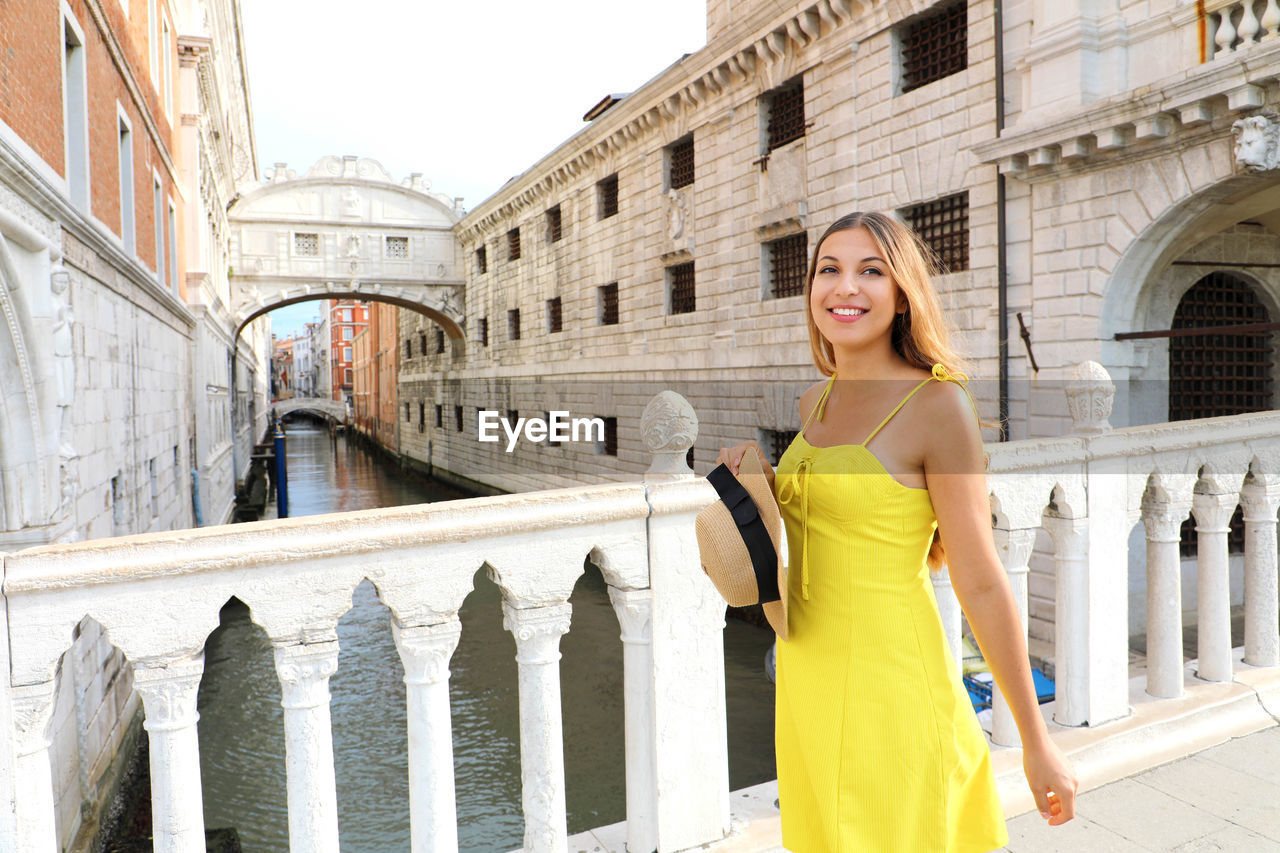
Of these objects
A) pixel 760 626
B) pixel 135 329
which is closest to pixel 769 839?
pixel 135 329

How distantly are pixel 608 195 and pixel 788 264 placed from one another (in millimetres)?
6699

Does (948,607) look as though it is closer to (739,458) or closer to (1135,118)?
(739,458)

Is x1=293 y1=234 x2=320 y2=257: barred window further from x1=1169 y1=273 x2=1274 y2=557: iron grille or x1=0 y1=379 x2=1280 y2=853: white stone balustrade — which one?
x1=0 y1=379 x2=1280 y2=853: white stone balustrade

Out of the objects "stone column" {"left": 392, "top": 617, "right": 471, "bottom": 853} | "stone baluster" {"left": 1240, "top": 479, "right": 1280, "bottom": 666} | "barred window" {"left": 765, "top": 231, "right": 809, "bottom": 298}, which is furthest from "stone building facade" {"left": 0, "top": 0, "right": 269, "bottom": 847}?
"barred window" {"left": 765, "top": 231, "right": 809, "bottom": 298}

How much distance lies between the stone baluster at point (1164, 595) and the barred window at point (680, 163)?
12.7m

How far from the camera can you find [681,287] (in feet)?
50.2

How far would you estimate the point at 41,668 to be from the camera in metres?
1.73

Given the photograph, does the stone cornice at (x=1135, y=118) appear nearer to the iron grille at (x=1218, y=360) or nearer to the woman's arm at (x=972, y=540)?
the iron grille at (x=1218, y=360)

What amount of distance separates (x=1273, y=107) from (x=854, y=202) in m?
4.88

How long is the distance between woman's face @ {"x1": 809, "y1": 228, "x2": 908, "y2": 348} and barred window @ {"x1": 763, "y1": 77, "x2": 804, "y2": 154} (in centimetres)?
1149

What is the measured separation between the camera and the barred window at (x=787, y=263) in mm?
12177

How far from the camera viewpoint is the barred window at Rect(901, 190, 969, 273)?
30.7ft

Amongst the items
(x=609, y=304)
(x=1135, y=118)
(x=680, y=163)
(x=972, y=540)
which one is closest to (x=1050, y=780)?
(x=972, y=540)

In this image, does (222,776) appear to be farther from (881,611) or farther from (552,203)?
(552,203)
